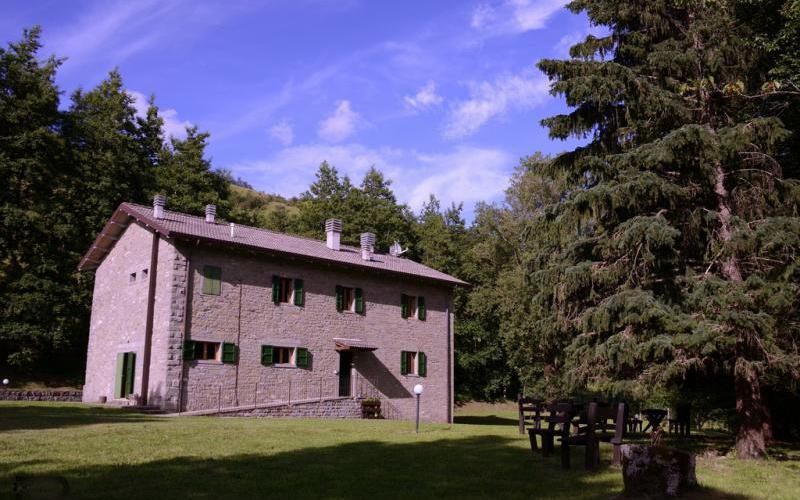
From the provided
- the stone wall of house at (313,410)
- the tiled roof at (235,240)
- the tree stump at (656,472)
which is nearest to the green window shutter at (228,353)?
the stone wall of house at (313,410)

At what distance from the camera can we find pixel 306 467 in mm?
7930

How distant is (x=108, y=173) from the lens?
32406 mm

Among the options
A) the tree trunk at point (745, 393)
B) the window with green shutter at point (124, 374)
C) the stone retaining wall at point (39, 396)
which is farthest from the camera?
the stone retaining wall at point (39, 396)

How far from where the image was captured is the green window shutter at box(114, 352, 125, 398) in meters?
21.6

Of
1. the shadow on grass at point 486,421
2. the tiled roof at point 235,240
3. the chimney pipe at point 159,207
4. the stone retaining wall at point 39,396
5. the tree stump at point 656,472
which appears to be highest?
the chimney pipe at point 159,207

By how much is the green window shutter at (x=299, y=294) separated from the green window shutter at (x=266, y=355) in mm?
2050

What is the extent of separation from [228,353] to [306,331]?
Result: 338cm

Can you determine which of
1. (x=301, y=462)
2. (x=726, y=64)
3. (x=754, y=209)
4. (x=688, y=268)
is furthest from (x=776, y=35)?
(x=301, y=462)

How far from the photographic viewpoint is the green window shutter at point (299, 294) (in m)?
23.6

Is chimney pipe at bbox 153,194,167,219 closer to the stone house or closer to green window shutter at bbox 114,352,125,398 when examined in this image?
the stone house

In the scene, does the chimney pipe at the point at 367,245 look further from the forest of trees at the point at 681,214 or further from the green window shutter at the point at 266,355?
the forest of trees at the point at 681,214

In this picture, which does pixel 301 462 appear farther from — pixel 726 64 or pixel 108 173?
pixel 108 173

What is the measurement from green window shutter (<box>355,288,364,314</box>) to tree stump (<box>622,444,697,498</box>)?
19.4 m

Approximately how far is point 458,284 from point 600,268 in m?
15.8
